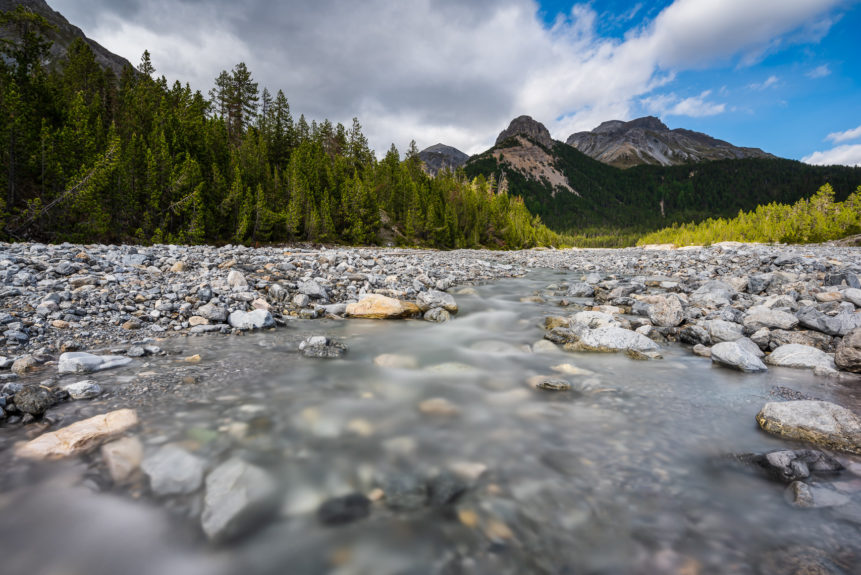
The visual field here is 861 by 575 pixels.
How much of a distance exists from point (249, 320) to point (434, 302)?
4.20m

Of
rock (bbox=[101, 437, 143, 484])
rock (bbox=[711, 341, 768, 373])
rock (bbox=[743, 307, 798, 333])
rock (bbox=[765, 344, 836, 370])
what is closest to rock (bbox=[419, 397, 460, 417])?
rock (bbox=[101, 437, 143, 484])

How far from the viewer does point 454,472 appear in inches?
111

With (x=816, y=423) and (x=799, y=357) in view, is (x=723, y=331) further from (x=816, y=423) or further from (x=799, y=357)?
(x=816, y=423)

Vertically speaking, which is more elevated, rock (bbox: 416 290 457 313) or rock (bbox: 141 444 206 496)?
rock (bbox: 416 290 457 313)

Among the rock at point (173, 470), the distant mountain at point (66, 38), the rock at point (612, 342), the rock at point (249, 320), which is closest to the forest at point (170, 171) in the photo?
the rock at point (249, 320)

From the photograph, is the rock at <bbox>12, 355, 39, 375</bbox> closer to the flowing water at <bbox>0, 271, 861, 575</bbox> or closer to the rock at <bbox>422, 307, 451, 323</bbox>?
the flowing water at <bbox>0, 271, 861, 575</bbox>

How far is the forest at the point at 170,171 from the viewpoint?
16703 mm

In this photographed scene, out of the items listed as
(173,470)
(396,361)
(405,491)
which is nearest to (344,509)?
(405,491)

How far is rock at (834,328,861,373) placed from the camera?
4.64 metres

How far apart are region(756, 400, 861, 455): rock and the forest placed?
75.0 feet

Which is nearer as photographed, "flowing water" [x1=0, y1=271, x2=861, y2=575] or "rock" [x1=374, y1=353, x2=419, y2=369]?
"flowing water" [x1=0, y1=271, x2=861, y2=575]

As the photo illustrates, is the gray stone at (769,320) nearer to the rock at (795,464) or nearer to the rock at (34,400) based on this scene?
the rock at (795,464)

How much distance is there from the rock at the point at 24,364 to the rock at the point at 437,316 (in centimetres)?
614

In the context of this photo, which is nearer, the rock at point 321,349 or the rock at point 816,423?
the rock at point 816,423
